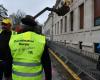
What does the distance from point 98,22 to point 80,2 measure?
7.80 m

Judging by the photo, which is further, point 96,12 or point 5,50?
point 96,12

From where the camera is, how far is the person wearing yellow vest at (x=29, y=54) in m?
4.29

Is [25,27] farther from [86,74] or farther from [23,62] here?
[86,74]

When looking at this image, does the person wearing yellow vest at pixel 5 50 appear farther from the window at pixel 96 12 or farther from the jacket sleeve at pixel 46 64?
the window at pixel 96 12

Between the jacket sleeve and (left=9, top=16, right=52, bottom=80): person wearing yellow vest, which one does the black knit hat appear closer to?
(left=9, top=16, right=52, bottom=80): person wearing yellow vest

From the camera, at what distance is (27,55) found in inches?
171

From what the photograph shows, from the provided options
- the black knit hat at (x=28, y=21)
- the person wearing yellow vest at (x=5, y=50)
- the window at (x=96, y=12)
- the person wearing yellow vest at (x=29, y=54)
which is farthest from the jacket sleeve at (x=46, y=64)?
the window at (x=96, y=12)

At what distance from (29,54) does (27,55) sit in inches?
1.1

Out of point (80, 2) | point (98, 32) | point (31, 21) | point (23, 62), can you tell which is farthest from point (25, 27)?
point (80, 2)

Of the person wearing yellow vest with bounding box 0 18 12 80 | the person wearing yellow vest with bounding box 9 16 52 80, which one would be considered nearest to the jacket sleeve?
the person wearing yellow vest with bounding box 9 16 52 80

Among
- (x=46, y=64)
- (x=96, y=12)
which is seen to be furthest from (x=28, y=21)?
(x=96, y=12)

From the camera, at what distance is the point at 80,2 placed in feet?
105

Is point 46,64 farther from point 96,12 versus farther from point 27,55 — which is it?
point 96,12

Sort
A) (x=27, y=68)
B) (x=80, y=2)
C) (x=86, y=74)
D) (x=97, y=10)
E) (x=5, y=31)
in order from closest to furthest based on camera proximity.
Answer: (x=27, y=68) → (x=5, y=31) → (x=86, y=74) → (x=97, y=10) → (x=80, y=2)
